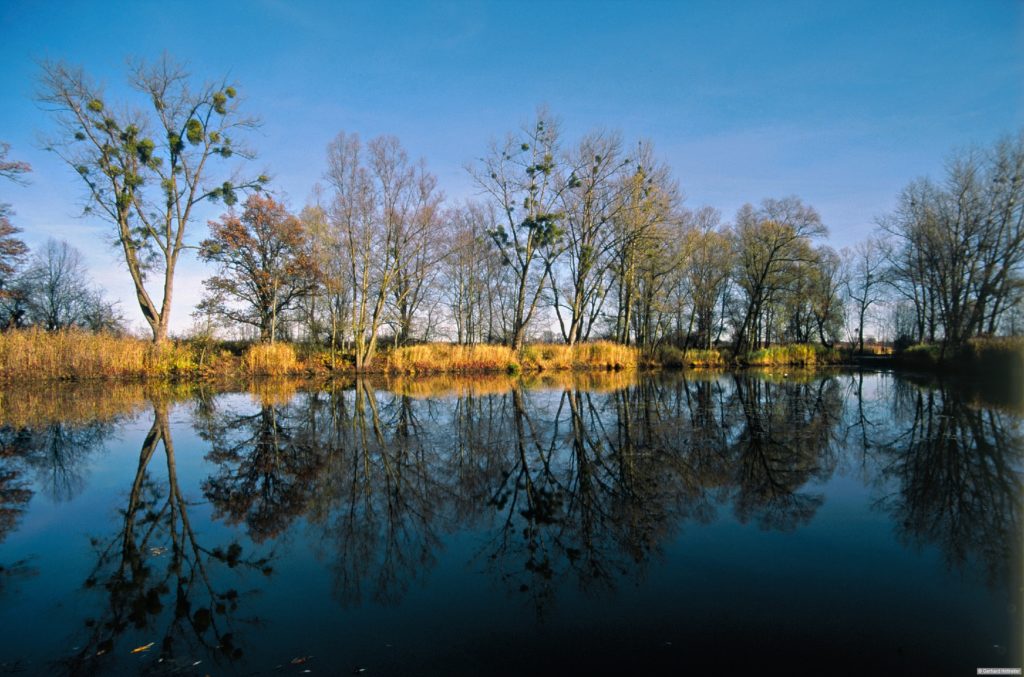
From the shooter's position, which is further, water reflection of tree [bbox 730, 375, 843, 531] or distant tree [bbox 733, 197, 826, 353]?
distant tree [bbox 733, 197, 826, 353]

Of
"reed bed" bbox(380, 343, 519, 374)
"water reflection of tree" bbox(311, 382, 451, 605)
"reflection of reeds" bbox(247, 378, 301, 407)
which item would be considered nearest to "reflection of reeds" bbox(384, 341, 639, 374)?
"reed bed" bbox(380, 343, 519, 374)

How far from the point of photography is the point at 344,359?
22.0 metres

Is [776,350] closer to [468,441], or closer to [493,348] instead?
[493,348]

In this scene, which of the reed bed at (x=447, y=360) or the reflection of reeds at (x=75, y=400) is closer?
the reflection of reeds at (x=75, y=400)

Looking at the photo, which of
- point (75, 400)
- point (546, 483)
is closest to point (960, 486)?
point (546, 483)

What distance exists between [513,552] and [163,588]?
2.40 m

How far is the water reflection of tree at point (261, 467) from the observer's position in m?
4.57

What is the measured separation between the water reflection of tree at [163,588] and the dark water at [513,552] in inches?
0.7

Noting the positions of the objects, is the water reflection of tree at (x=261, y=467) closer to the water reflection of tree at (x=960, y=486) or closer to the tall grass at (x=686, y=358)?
the water reflection of tree at (x=960, y=486)

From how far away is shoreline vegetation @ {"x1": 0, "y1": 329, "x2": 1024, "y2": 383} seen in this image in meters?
16.2

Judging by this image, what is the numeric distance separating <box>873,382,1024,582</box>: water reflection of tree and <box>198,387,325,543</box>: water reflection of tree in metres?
5.45

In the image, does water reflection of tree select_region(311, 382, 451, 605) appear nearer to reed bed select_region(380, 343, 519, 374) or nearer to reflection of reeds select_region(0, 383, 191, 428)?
reflection of reeds select_region(0, 383, 191, 428)

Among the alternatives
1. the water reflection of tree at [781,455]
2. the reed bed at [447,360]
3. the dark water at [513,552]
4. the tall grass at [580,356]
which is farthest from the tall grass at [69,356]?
the water reflection of tree at [781,455]

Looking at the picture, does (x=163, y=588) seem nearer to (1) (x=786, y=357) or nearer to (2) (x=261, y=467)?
(2) (x=261, y=467)
